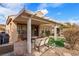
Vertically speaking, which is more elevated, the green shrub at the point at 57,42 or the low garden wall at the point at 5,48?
the green shrub at the point at 57,42

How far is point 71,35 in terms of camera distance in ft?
7.75

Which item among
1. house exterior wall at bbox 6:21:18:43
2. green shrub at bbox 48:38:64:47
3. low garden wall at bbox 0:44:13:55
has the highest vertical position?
house exterior wall at bbox 6:21:18:43

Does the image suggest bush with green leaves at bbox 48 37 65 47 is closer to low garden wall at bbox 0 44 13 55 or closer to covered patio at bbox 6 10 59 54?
covered patio at bbox 6 10 59 54

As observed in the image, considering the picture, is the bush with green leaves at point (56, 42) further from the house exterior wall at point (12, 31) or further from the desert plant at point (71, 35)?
the house exterior wall at point (12, 31)

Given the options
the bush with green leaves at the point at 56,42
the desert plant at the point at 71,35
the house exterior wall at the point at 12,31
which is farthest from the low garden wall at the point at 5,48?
the desert plant at the point at 71,35

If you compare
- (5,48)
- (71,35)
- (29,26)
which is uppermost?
(29,26)

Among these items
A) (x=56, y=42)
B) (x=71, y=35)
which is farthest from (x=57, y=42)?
(x=71, y=35)

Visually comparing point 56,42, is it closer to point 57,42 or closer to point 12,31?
point 57,42

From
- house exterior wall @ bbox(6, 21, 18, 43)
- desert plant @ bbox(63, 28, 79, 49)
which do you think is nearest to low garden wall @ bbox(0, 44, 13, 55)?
house exterior wall @ bbox(6, 21, 18, 43)

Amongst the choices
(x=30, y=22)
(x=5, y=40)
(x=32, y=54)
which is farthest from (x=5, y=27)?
(x=32, y=54)

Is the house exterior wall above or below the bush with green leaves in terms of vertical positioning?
above

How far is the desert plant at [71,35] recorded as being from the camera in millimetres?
2350

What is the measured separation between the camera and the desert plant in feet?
7.71

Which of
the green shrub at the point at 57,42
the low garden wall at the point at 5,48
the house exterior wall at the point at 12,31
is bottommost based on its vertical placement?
the low garden wall at the point at 5,48
